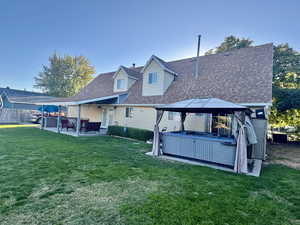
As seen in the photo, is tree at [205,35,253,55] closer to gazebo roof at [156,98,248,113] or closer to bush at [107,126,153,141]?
bush at [107,126,153,141]

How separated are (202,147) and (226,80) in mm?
6571

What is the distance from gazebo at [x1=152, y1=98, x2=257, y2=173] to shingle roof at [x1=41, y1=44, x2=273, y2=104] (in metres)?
3.33

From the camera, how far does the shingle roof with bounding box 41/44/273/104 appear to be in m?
9.25

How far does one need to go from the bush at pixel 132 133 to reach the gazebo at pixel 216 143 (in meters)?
3.15

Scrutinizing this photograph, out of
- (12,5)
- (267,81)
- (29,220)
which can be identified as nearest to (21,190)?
(29,220)

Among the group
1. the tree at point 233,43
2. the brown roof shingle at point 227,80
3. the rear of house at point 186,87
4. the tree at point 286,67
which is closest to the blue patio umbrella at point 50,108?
the rear of house at point 186,87

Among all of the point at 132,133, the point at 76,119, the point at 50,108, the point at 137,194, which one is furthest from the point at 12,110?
the point at 137,194

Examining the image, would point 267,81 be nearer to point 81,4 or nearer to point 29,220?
point 29,220

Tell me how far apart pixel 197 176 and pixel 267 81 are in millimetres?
8045

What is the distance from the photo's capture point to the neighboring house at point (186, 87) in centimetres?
960

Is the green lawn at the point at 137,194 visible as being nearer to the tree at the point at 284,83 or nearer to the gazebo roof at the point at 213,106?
the gazebo roof at the point at 213,106

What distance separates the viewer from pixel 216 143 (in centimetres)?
609

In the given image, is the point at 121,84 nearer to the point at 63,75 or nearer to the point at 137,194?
the point at 137,194

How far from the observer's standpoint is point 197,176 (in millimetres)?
4805
